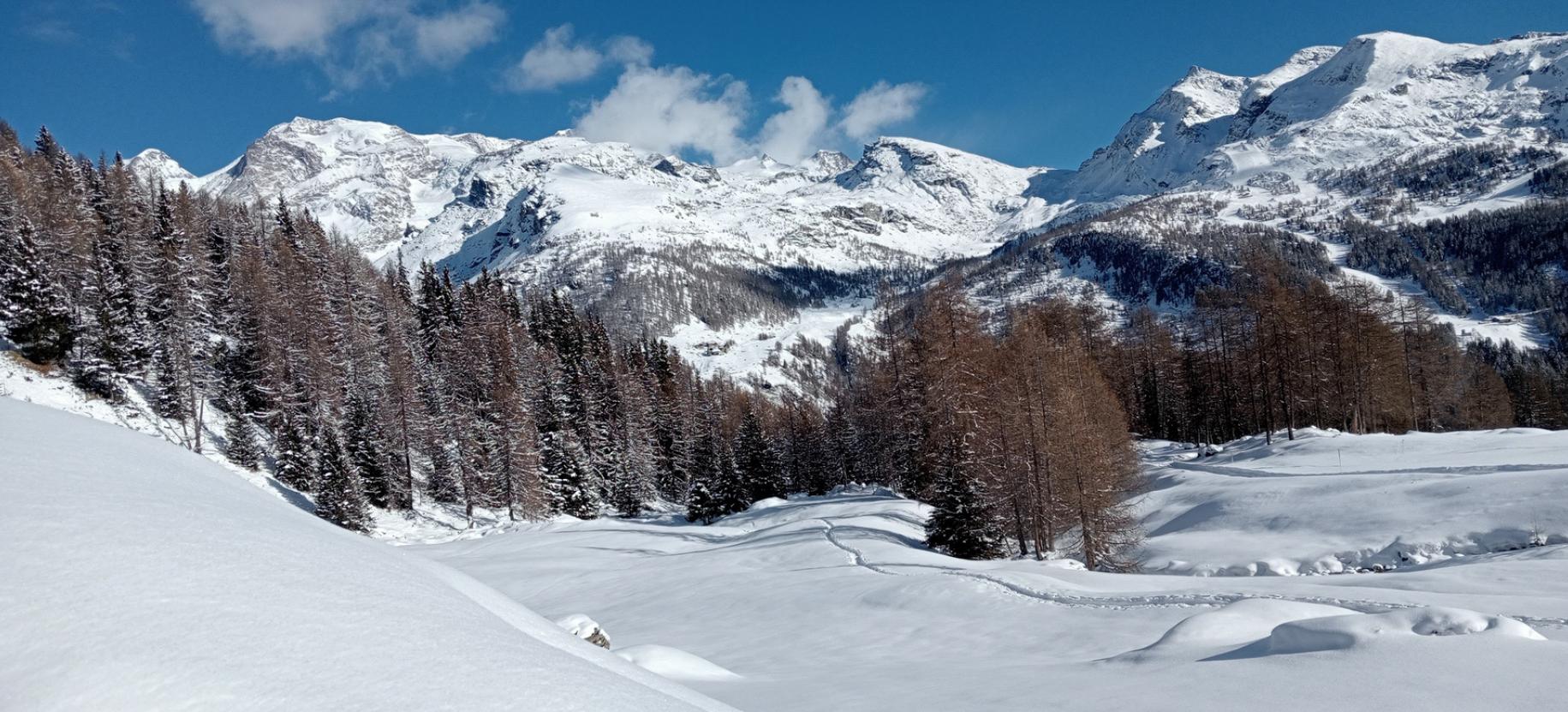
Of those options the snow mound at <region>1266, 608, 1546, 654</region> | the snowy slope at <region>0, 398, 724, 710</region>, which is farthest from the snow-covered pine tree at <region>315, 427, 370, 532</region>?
the snow mound at <region>1266, 608, 1546, 654</region>

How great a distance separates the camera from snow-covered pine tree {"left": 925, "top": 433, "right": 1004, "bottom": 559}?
21.9m

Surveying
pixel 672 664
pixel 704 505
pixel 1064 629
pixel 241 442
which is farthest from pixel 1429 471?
pixel 241 442

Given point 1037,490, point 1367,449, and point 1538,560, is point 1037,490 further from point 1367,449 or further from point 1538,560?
point 1367,449

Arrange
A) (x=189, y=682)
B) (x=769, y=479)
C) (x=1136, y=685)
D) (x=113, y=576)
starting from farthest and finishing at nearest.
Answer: (x=769, y=479), (x=1136, y=685), (x=113, y=576), (x=189, y=682)

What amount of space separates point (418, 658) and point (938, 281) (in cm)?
2491

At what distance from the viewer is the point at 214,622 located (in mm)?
2949

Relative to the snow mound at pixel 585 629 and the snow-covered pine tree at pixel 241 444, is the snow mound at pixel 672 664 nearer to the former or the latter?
the snow mound at pixel 585 629

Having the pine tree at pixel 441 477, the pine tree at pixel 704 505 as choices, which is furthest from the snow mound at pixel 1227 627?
the pine tree at pixel 441 477

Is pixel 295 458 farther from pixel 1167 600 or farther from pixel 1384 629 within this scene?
pixel 1384 629

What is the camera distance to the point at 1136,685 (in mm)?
6324

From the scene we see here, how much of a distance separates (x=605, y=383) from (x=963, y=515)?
42.5m

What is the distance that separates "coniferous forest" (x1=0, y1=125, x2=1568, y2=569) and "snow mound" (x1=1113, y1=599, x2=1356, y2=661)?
43.3ft

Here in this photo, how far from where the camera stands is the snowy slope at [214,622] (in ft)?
8.22

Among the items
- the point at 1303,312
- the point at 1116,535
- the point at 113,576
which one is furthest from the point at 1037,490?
the point at 1303,312
